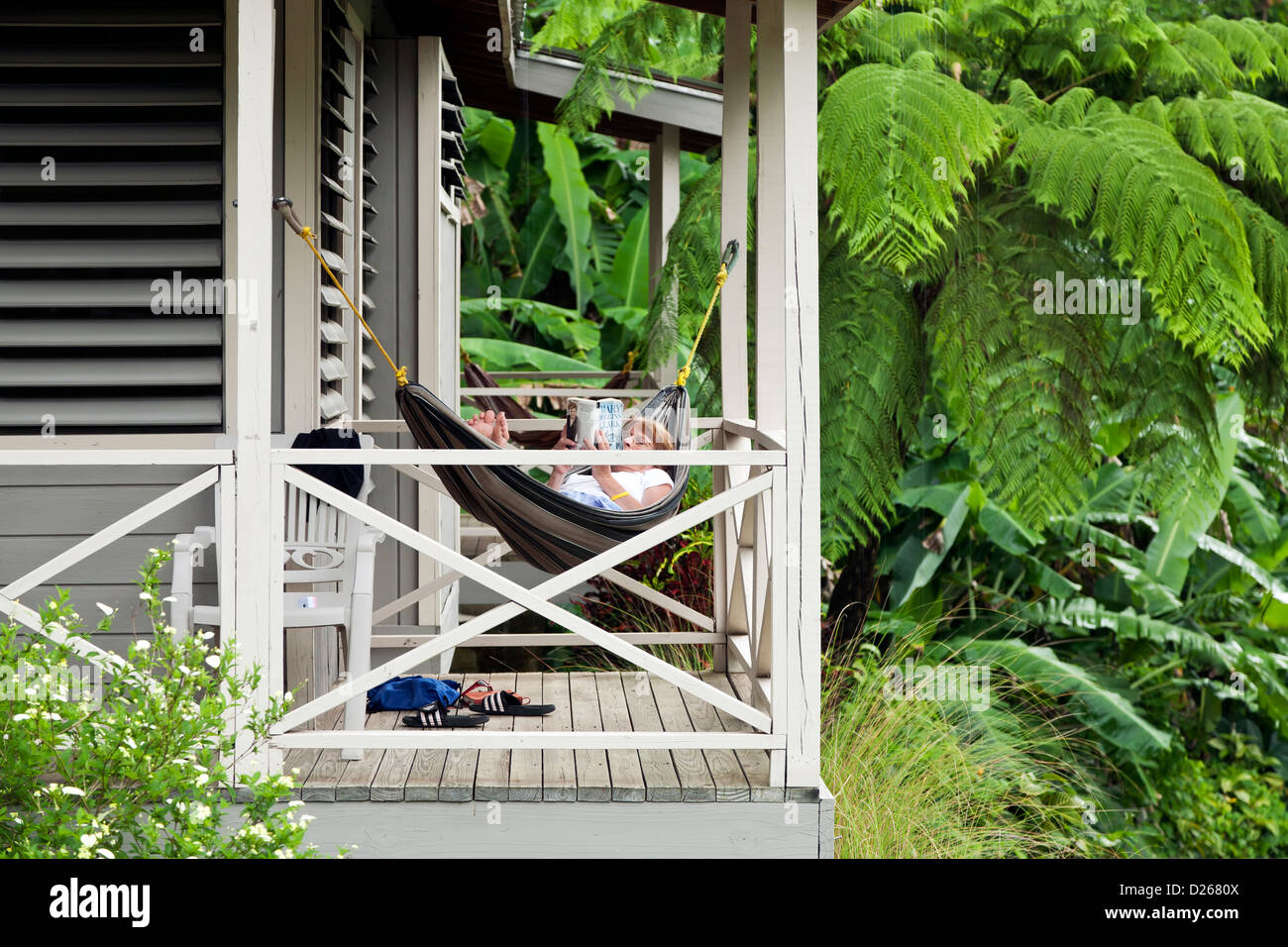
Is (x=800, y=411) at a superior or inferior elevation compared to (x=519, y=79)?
inferior

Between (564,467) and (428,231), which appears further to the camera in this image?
(428,231)

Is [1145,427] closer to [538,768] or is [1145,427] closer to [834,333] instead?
[834,333]

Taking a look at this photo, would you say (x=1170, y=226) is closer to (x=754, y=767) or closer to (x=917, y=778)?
(x=917, y=778)

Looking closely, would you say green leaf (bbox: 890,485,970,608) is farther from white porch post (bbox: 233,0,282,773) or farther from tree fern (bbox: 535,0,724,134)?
white porch post (bbox: 233,0,282,773)

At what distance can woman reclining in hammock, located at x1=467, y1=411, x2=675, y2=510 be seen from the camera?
3624mm

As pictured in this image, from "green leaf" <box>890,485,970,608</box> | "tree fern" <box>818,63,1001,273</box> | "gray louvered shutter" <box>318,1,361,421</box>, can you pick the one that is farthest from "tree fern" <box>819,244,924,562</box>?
"gray louvered shutter" <box>318,1,361,421</box>

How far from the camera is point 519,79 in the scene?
255 inches

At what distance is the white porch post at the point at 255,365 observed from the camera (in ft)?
9.14

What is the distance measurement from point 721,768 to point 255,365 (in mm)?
1598

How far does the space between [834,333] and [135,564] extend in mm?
2920

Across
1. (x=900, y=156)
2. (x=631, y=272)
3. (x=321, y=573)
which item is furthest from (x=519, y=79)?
(x=321, y=573)

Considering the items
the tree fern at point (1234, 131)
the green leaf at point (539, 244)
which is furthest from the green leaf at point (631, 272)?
the tree fern at point (1234, 131)

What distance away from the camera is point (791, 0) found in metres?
3.00

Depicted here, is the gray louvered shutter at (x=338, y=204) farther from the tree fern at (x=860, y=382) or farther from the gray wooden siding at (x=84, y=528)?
the tree fern at (x=860, y=382)
